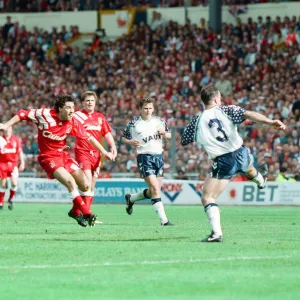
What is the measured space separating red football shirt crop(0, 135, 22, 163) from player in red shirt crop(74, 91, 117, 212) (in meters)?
6.92

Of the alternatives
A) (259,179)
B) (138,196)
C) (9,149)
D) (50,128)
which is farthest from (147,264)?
(9,149)

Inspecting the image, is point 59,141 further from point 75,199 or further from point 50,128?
point 75,199

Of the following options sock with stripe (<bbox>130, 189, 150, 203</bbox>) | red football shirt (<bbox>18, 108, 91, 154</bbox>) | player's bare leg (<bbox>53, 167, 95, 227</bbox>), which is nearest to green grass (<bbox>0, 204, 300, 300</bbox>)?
player's bare leg (<bbox>53, 167, 95, 227</bbox>)

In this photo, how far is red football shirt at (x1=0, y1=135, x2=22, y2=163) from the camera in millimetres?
25344

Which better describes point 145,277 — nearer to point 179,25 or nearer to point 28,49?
point 179,25

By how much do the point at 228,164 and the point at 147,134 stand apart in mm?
4710

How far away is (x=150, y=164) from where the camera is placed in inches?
657

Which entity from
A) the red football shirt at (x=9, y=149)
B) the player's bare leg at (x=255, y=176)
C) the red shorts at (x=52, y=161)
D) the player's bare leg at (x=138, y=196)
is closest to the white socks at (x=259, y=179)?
the player's bare leg at (x=255, y=176)

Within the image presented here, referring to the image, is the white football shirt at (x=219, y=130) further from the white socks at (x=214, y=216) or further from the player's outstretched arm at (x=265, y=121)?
the white socks at (x=214, y=216)

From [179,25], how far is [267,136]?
11.4m

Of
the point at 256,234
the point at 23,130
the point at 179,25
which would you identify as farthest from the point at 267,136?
the point at 256,234

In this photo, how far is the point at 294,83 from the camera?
109ft

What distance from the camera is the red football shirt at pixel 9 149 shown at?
2534 cm

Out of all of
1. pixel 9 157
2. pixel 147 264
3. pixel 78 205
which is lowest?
pixel 9 157
